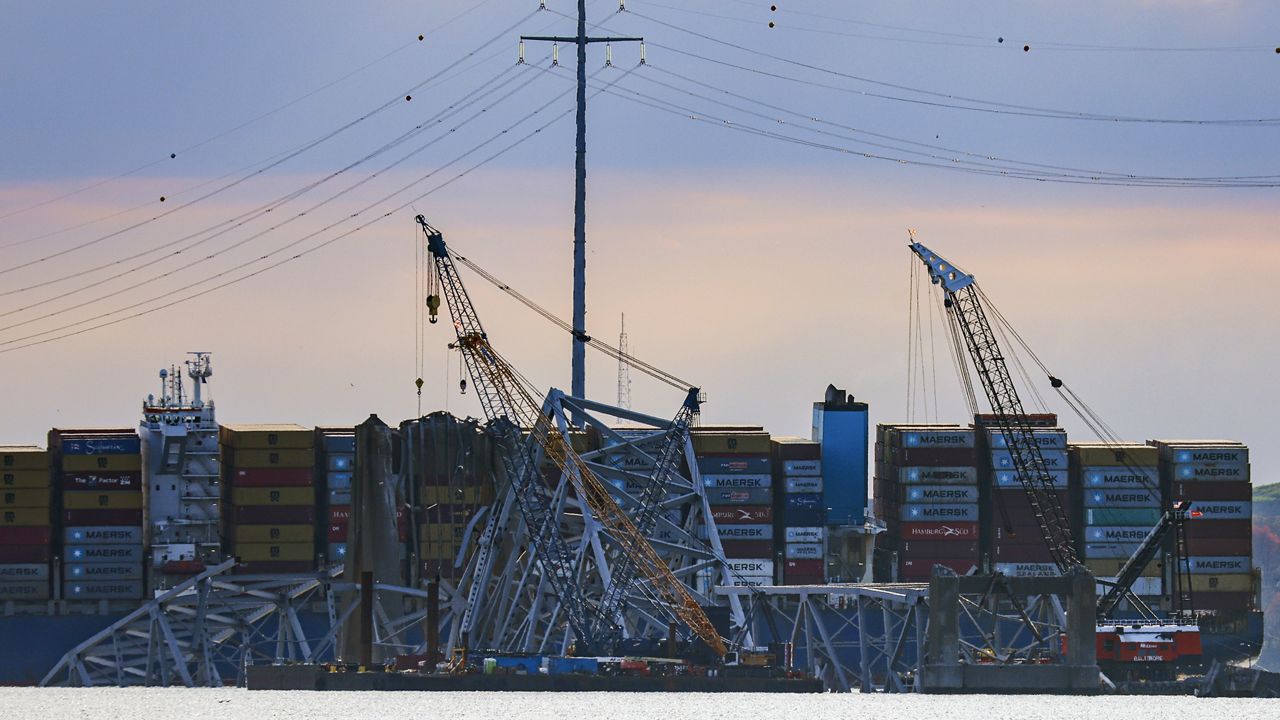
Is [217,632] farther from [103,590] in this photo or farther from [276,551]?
[103,590]

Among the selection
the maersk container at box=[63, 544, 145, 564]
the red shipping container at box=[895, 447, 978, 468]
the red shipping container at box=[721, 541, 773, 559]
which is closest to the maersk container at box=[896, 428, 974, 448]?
the red shipping container at box=[895, 447, 978, 468]

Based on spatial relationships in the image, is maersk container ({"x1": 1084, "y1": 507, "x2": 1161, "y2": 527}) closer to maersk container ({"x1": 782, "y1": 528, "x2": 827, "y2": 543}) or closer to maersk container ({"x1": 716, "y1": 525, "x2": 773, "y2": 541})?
maersk container ({"x1": 782, "y1": 528, "x2": 827, "y2": 543})

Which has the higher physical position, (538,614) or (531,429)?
(531,429)

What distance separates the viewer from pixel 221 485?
471ft

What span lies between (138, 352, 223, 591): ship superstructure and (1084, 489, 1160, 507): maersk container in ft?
168

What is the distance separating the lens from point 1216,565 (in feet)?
468

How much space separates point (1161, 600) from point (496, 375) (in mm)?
46354

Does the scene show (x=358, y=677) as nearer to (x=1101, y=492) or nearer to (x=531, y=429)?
(x=531, y=429)

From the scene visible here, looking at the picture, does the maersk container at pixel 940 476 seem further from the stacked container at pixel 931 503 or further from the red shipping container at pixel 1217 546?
the red shipping container at pixel 1217 546

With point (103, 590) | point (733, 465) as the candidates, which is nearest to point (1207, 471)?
point (733, 465)

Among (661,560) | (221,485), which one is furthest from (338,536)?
(661,560)

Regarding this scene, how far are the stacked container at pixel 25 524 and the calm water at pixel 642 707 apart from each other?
76.5 ft

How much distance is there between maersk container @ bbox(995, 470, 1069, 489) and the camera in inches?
5586

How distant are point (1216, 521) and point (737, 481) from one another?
93.1ft
